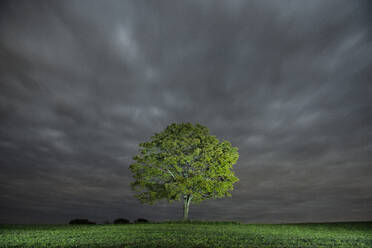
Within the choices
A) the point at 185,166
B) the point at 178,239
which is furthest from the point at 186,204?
the point at 178,239

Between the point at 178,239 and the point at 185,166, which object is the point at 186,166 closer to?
the point at 185,166

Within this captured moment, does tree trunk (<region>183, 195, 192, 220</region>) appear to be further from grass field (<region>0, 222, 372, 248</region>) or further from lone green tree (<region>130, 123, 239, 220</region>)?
grass field (<region>0, 222, 372, 248</region>)

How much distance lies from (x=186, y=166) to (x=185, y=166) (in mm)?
156

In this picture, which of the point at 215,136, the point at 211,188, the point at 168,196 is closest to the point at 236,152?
the point at 215,136

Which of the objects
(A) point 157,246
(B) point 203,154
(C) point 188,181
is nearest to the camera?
(A) point 157,246

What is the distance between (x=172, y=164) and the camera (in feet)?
117

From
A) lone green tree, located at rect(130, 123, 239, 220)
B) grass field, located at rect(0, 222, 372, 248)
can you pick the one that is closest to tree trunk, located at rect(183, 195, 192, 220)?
lone green tree, located at rect(130, 123, 239, 220)

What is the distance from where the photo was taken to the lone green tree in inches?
1339

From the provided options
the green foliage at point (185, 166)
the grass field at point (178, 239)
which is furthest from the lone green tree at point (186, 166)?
the grass field at point (178, 239)

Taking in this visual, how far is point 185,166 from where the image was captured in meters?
35.9

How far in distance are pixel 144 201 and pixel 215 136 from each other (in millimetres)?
13630

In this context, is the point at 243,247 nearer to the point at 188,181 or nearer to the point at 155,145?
the point at 188,181

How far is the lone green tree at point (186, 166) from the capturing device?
1339 inches

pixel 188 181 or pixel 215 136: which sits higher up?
pixel 215 136
